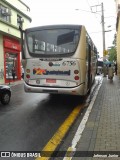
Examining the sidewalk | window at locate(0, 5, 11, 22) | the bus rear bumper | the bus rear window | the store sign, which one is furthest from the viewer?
the store sign

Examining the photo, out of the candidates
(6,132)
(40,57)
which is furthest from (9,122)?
(40,57)

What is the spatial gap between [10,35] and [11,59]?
2909 millimetres

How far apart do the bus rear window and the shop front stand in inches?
672

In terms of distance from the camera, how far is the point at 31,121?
8.76 meters

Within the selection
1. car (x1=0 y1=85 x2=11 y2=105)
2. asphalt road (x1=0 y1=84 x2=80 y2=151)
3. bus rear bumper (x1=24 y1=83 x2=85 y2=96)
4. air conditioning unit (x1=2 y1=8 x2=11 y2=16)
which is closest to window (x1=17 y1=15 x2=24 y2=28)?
air conditioning unit (x1=2 y1=8 x2=11 y2=16)

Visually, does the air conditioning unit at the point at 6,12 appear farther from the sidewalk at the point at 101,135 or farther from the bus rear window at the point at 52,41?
A: the sidewalk at the point at 101,135

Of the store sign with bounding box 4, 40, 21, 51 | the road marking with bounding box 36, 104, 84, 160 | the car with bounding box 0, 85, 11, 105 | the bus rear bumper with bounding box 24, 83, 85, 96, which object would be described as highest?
the store sign with bounding box 4, 40, 21, 51

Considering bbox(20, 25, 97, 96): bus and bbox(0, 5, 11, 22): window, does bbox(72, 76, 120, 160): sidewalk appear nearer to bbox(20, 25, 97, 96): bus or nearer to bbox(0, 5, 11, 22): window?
bbox(20, 25, 97, 96): bus

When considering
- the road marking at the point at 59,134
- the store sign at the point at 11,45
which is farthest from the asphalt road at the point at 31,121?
the store sign at the point at 11,45

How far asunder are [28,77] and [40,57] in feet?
2.98

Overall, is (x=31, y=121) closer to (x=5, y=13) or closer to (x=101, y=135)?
(x=101, y=135)

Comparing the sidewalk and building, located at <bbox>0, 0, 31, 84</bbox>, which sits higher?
building, located at <bbox>0, 0, 31, 84</bbox>

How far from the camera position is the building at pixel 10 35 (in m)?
27.6

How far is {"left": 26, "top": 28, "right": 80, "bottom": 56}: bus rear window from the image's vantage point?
11.1m
